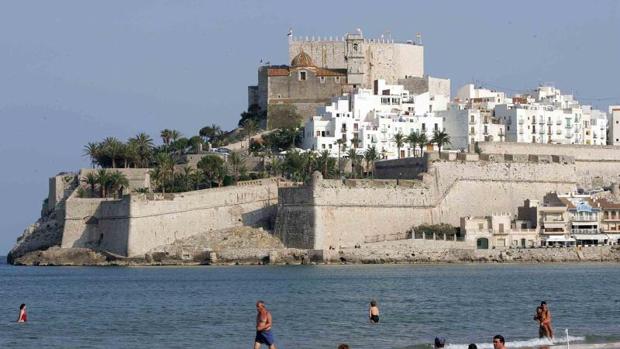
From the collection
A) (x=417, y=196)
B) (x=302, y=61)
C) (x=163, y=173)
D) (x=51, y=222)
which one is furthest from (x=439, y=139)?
(x=51, y=222)

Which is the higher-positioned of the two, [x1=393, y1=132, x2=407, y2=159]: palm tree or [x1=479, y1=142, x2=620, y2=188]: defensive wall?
[x1=393, y1=132, x2=407, y2=159]: palm tree

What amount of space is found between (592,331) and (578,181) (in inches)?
1450

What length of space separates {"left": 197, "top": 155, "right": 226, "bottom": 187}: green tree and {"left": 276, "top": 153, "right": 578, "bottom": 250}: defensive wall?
5594mm

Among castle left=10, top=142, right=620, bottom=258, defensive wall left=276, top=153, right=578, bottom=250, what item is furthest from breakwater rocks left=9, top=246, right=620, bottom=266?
defensive wall left=276, top=153, right=578, bottom=250

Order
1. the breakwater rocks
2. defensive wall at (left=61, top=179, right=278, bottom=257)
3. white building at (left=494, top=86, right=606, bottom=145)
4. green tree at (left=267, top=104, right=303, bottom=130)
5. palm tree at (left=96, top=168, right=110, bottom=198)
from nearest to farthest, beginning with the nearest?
1. the breakwater rocks
2. defensive wall at (left=61, top=179, right=278, bottom=257)
3. palm tree at (left=96, top=168, right=110, bottom=198)
4. white building at (left=494, top=86, right=606, bottom=145)
5. green tree at (left=267, top=104, right=303, bottom=130)

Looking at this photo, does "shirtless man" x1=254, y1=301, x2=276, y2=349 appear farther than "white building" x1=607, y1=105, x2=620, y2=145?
No

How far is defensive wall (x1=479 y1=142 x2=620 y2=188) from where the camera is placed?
66000 mm

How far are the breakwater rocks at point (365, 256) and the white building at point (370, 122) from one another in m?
10.9

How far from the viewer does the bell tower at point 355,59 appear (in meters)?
72.9

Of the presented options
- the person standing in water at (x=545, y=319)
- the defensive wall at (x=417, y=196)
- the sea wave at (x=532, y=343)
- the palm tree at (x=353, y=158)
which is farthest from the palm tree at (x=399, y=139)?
the person standing in water at (x=545, y=319)

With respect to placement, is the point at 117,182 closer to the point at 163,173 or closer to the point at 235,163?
the point at 163,173

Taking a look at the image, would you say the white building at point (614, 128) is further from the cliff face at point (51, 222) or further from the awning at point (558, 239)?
the cliff face at point (51, 222)

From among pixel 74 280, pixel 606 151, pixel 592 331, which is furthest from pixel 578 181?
pixel 592 331

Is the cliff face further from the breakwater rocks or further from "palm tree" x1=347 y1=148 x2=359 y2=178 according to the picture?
"palm tree" x1=347 y1=148 x2=359 y2=178
